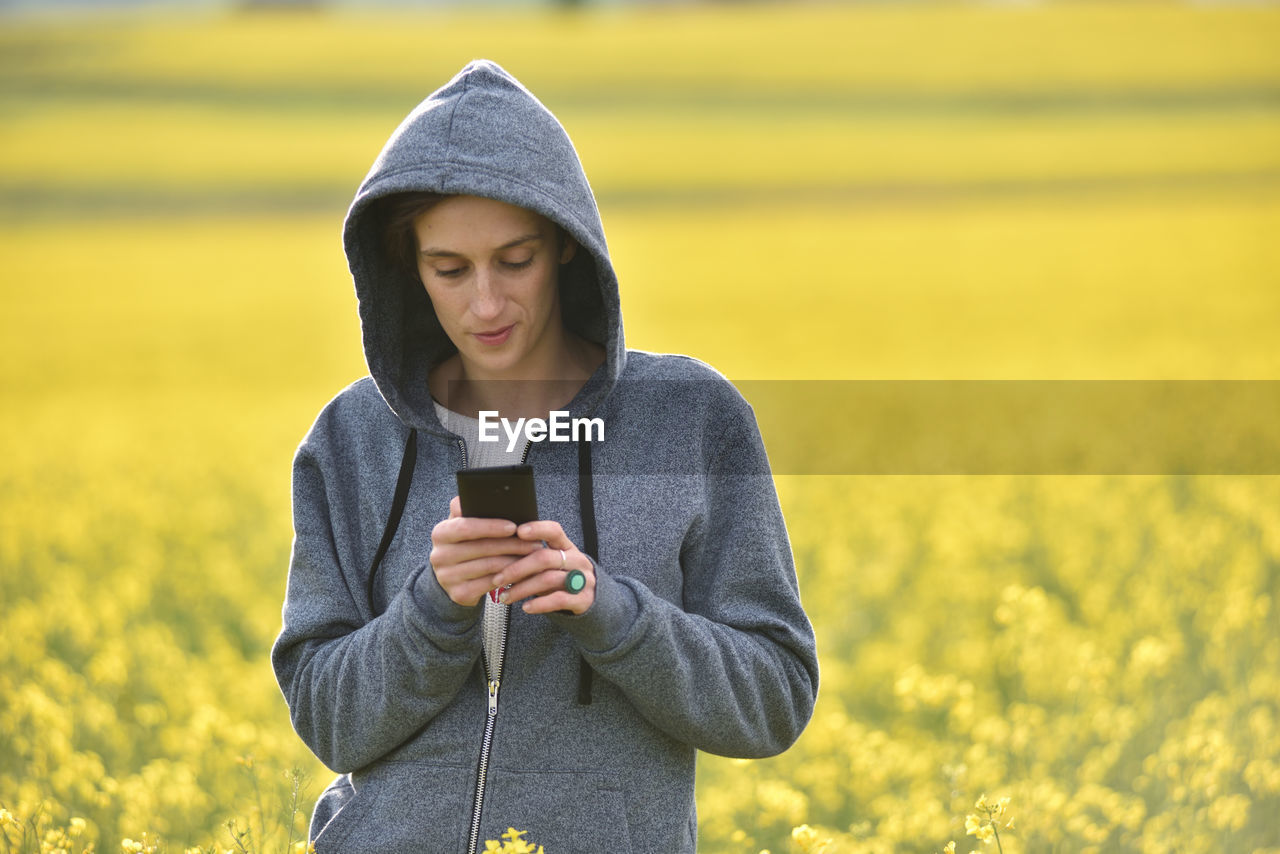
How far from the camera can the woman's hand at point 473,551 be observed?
6.96 ft

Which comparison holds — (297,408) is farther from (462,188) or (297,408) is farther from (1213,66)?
(1213,66)


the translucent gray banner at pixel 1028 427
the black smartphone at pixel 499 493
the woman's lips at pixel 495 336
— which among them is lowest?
the translucent gray banner at pixel 1028 427

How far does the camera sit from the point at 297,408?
42.6 ft

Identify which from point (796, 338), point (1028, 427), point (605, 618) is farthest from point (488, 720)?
point (796, 338)

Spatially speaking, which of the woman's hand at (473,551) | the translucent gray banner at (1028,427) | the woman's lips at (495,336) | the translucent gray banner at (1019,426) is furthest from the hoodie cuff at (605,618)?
the translucent gray banner at (1028,427)

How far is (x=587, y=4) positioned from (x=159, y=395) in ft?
143

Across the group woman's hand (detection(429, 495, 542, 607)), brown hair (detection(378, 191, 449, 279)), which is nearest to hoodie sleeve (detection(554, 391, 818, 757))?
woman's hand (detection(429, 495, 542, 607))

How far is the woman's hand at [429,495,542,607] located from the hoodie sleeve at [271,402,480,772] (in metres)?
0.07

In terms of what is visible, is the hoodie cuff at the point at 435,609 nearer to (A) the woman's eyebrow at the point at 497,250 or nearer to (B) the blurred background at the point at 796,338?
(A) the woman's eyebrow at the point at 497,250

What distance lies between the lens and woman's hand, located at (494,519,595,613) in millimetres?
2125

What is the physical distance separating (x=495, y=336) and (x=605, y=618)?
535 mm

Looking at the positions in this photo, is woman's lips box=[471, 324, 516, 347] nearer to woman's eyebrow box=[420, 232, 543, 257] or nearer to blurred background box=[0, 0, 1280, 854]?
woman's eyebrow box=[420, 232, 543, 257]

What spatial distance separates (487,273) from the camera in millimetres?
2438

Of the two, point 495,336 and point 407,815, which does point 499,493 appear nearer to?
point 495,336
